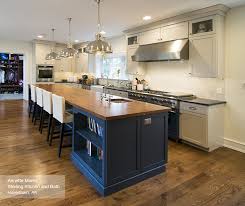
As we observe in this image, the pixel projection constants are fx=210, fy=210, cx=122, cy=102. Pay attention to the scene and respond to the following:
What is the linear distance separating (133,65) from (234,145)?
3.16 meters

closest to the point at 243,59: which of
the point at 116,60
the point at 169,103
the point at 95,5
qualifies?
the point at 169,103

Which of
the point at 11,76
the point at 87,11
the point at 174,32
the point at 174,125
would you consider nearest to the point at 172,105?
the point at 174,125

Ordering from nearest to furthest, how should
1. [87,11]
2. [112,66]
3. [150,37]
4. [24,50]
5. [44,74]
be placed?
[87,11] < [150,37] < [112,66] < [44,74] < [24,50]

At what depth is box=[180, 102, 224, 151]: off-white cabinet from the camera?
3.69 metres

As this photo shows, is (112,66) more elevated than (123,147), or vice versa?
(112,66)

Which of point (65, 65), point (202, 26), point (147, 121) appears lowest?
point (147, 121)

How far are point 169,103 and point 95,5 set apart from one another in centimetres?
235

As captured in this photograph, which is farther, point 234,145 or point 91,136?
point 234,145

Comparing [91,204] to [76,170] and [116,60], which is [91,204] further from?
[116,60]

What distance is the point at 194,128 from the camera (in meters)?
3.87

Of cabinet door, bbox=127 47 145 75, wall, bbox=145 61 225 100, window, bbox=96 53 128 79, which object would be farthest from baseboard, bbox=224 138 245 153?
window, bbox=96 53 128 79

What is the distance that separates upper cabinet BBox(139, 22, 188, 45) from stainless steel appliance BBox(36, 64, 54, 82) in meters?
4.75

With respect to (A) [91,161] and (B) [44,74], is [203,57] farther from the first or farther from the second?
(B) [44,74]

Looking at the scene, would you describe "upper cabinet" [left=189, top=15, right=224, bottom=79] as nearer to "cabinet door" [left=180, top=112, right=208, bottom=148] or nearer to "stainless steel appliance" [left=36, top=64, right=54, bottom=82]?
"cabinet door" [left=180, top=112, right=208, bottom=148]
